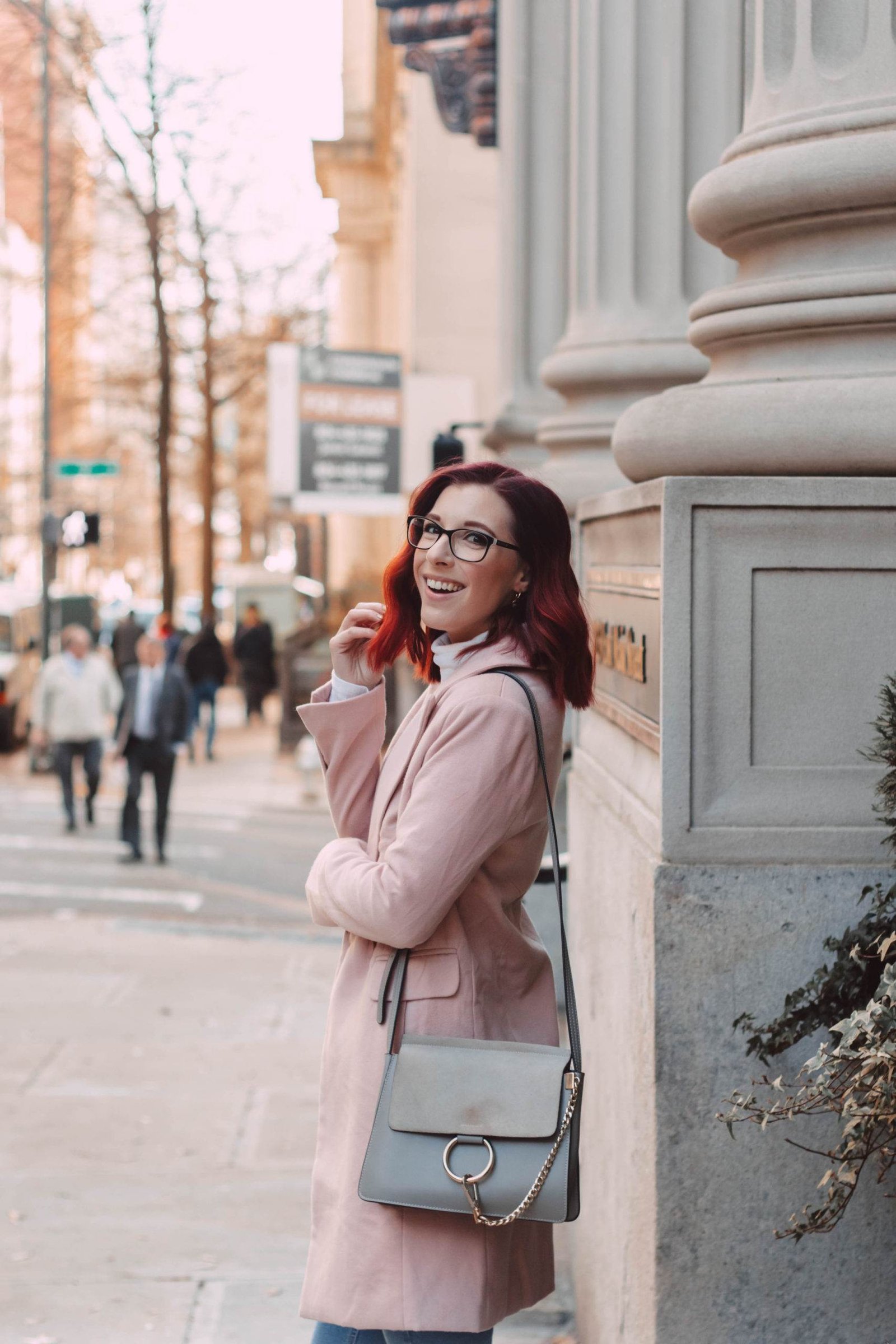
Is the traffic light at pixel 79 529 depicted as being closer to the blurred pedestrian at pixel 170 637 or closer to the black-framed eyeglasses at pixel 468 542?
the blurred pedestrian at pixel 170 637

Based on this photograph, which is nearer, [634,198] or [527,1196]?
[527,1196]

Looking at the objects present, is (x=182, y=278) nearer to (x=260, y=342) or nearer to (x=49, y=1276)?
(x=260, y=342)

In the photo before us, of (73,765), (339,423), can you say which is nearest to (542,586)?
(73,765)

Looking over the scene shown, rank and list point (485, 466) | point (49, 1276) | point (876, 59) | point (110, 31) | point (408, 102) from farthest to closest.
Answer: point (110, 31) → point (408, 102) → point (49, 1276) → point (876, 59) → point (485, 466)

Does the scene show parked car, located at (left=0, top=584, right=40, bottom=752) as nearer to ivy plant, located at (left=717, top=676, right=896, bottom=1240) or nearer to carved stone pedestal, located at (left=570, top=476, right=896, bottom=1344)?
carved stone pedestal, located at (left=570, top=476, right=896, bottom=1344)

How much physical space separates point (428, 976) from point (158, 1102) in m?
4.19

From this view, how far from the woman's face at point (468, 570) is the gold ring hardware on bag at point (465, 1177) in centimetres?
81

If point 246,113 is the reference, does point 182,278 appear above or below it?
below

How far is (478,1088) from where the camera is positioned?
8.03 ft

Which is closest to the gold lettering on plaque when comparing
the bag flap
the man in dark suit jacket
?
the bag flap

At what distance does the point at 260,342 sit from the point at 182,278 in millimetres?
3197

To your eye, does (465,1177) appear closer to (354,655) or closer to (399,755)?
(399,755)

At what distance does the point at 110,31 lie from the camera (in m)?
24.6

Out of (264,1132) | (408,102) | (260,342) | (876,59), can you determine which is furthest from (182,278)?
(876,59)
